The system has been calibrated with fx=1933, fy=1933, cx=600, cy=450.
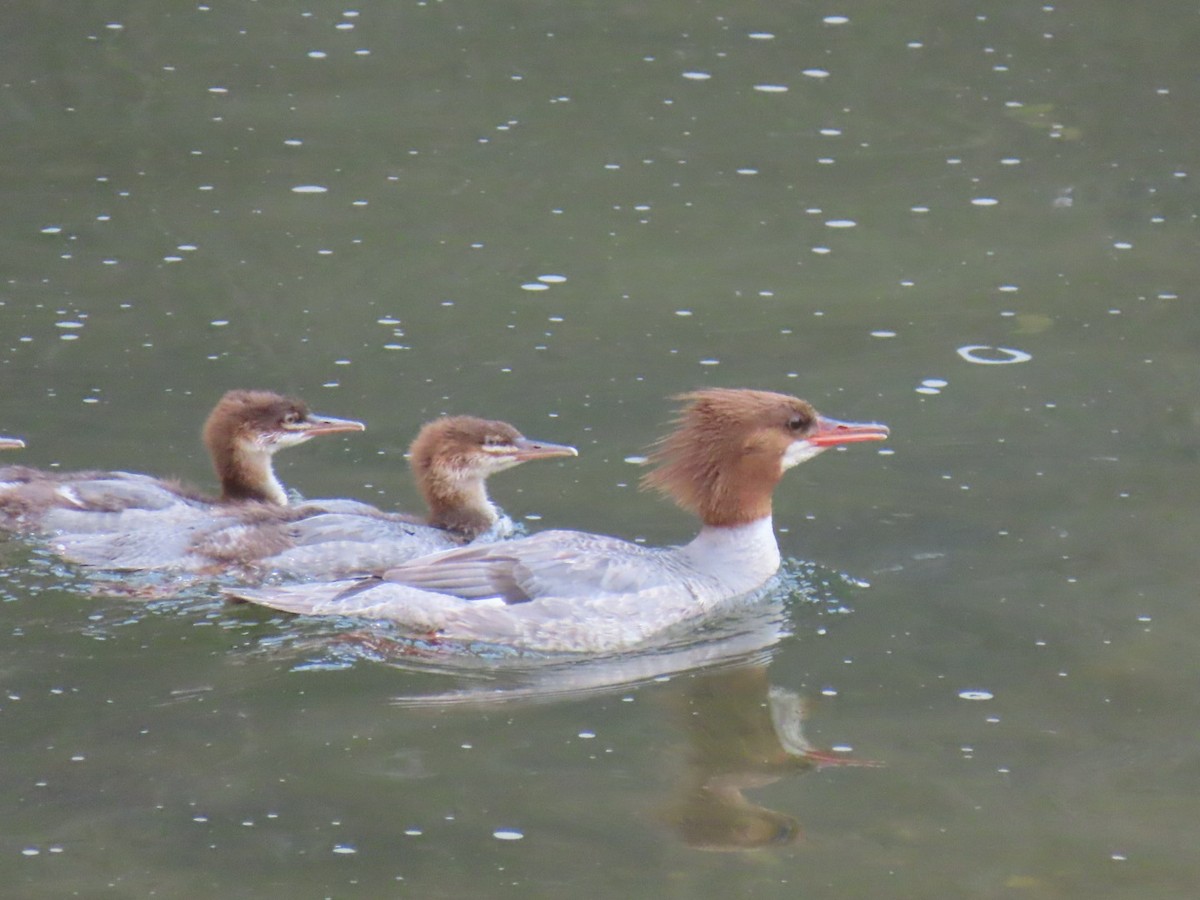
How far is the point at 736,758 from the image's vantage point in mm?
6387

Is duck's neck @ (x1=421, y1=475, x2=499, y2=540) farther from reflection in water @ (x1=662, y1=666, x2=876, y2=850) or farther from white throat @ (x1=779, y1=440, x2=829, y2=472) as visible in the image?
reflection in water @ (x1=662, y1=666, x2=876, y2=850)

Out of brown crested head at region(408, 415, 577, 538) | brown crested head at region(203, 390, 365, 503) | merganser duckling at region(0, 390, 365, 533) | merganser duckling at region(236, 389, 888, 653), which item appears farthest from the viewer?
brown crested head at region(203, 390, 365, 503)

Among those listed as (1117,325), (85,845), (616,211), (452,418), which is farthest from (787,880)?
(616,211)

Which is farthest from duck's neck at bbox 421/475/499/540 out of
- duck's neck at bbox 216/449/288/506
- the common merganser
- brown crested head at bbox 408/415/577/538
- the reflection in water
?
the reflection in water

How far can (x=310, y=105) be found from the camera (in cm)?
1380

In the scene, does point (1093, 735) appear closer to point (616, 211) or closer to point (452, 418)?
point (452, 418)

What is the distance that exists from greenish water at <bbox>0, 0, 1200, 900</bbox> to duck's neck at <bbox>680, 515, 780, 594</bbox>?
174 millimetres

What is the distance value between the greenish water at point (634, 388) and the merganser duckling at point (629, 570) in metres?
0.17

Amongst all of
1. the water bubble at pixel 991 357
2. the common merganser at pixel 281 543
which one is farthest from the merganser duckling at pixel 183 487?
the water bubble at pixel 991 357

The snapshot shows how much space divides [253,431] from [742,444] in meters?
2.20

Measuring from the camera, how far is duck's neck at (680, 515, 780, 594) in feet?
25.0

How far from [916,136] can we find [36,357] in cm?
646

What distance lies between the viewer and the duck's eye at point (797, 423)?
7664 millimetres

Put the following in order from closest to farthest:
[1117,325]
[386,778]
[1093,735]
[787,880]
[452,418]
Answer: [787,880] < [386,778] < [1093,735] < [452,418] < [1117,325]
